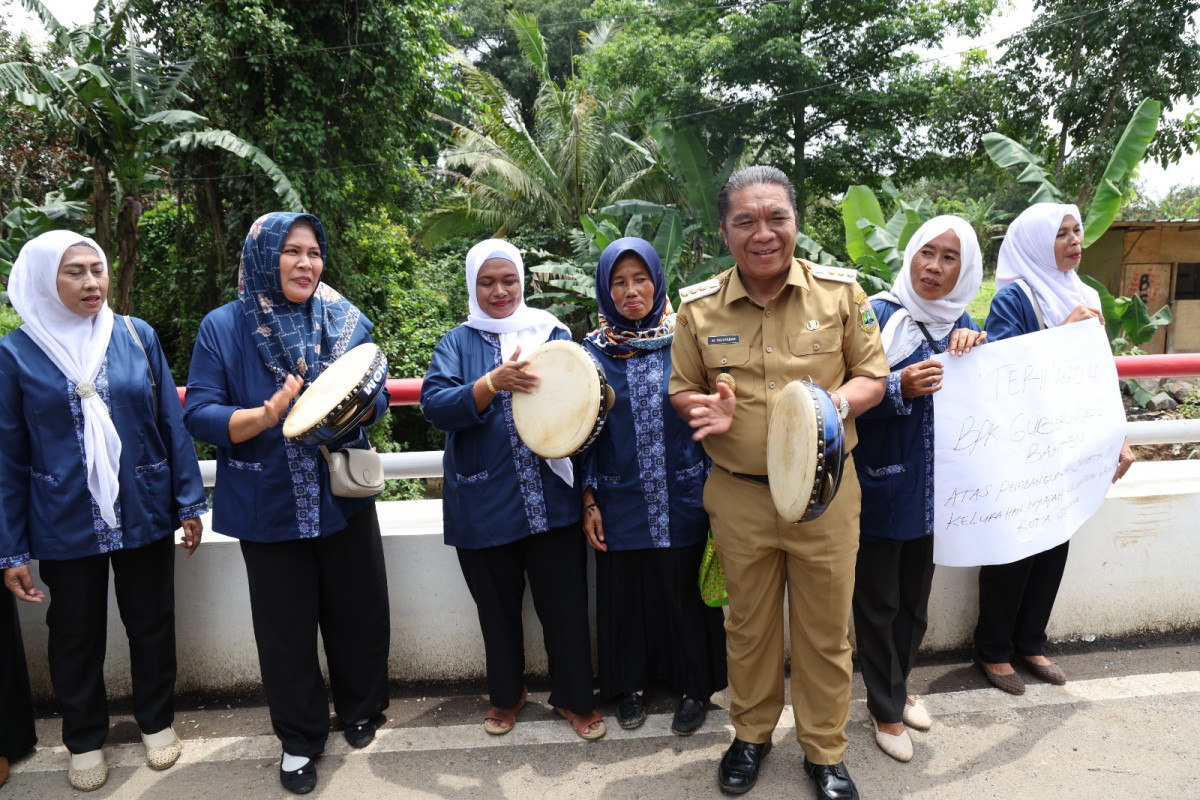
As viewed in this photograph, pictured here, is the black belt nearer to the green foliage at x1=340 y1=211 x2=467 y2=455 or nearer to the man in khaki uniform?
the man in khaki uniform

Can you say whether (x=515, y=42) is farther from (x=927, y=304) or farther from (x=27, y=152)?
(x=927, y=304)

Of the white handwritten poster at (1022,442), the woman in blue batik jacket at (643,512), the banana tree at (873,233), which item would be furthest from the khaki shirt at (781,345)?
the banana tree at (873,233)

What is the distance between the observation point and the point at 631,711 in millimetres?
3053

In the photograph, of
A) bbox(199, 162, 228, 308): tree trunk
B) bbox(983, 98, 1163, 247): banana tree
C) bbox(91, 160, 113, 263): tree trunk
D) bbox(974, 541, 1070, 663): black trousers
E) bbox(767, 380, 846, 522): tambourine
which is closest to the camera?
bbox(767, 380, 846, 522): tambourine

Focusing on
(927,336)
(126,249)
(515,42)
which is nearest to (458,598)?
(927,336)

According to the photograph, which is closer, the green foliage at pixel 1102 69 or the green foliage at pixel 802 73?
the green foliage at pixel 1102 69

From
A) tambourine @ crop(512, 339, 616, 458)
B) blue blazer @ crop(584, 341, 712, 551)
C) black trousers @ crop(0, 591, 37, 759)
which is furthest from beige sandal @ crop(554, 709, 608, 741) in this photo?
black trousers @ crop(0, 591, 37, 759)

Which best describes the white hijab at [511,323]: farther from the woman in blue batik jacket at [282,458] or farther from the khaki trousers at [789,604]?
the khaki trousers at [789,604]

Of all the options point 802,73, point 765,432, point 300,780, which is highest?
point 802,73

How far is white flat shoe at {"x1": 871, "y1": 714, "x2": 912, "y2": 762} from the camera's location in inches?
109

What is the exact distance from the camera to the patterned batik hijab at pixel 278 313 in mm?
2703

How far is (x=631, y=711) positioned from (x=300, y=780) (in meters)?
1.18

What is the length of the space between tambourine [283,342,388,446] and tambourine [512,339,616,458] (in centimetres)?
49

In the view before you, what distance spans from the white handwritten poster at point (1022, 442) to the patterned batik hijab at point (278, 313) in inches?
85.2
